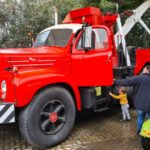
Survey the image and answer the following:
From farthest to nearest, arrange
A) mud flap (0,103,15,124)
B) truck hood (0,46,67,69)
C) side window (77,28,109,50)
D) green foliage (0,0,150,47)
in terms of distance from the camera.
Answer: green foliage (0,0,150,47)
side window (77,28,109,50)
truck hood (0,46,67,69)
mud flap (0,103,15,124)

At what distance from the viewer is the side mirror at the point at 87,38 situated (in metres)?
6.50

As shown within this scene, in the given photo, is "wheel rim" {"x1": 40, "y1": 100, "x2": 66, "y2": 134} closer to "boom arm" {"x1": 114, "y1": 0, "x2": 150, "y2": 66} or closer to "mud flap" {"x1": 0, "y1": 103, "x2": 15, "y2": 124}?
"mud flap" {"x1": 0, "y1": 103, "x2": 15, "y2": 124}

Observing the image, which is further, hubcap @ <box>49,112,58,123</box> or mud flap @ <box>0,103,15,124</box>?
hubcap @ <box>49,112,58,123</box>

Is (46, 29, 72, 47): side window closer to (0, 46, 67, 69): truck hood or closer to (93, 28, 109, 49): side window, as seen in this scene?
(0, 46, 67, 69): truck hood

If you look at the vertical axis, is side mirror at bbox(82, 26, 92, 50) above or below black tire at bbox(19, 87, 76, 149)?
above

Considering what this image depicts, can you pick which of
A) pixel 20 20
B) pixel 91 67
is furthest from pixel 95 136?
pixel 20 20

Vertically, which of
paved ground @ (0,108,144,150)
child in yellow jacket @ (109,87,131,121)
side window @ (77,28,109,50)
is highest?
side window @ (77,28,109,50)

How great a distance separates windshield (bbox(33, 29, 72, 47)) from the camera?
7070 mm

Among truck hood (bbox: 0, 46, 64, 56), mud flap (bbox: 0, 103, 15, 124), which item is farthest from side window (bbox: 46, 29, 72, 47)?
mud flap (bbox: 0, 103, 15, 124)

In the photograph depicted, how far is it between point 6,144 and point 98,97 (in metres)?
2.16

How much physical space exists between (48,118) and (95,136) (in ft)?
3.67

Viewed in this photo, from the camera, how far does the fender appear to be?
222 inches

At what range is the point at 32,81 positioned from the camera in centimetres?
575

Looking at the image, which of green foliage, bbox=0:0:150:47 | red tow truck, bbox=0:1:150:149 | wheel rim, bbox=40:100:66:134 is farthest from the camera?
green foliage, bbox=0:0:150:47
